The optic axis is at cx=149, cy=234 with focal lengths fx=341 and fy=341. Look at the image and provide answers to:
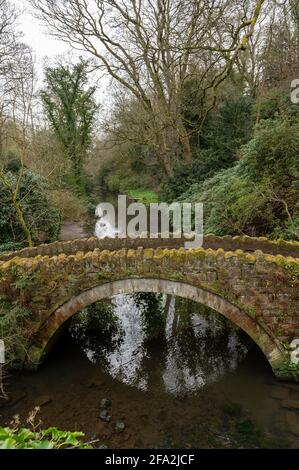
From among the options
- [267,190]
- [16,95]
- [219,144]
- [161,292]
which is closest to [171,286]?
[161,292]

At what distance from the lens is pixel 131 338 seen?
31.8 feet

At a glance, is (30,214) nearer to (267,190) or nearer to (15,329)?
(15,329)

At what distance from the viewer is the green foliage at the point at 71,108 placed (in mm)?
25609

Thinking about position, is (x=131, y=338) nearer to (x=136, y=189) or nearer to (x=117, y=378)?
(x=117, y=378)

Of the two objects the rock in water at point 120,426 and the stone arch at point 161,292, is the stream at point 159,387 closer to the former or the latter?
the rock in water at point 120,426

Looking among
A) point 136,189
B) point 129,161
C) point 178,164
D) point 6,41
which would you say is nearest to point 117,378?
point 6,41

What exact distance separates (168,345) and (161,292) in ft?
8.26

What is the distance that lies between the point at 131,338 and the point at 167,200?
1314 centimetres

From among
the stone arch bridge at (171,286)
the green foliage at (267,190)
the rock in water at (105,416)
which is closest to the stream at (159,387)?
the rock in water at (105,416)

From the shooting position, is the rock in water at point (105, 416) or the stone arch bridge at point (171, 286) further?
the stone arch bridge at point (171, 286)

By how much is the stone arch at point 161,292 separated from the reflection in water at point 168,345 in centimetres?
138

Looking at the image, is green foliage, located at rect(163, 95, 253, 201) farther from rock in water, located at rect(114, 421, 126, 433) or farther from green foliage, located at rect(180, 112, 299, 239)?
rock in water, located at rect(114, 421, 126, 433)
